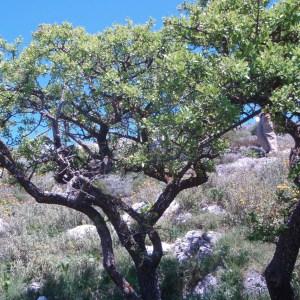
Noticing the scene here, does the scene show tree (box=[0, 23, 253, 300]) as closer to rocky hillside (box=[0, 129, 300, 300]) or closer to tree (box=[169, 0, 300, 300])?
rocky hillside (box=[0, 129, 300, 300])

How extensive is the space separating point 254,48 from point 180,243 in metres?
7.22

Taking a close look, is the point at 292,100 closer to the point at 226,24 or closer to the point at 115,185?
the point at 226,24

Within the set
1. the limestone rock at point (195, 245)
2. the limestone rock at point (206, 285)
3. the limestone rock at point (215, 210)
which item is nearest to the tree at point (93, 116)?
the limestone rock at point (206, 285)

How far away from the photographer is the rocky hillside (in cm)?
1052

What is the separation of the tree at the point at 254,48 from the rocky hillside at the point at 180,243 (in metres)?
2.52

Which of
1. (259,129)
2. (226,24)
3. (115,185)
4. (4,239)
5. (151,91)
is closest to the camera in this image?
(226,24)

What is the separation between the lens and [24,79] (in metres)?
9.11

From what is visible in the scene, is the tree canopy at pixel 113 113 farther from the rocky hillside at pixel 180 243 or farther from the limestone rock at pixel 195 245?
the limestone rock at pixel 195 245

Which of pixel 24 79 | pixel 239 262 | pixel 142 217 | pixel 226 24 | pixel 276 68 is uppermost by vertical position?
pixel 24 79

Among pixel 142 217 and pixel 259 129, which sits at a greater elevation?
pixel 259 129

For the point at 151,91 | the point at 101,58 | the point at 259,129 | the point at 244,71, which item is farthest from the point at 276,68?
the point at 259,129

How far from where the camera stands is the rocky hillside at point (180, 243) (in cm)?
1052

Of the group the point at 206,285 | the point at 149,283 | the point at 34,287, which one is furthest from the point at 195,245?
the point at 34,287

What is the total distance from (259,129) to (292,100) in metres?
14.3
